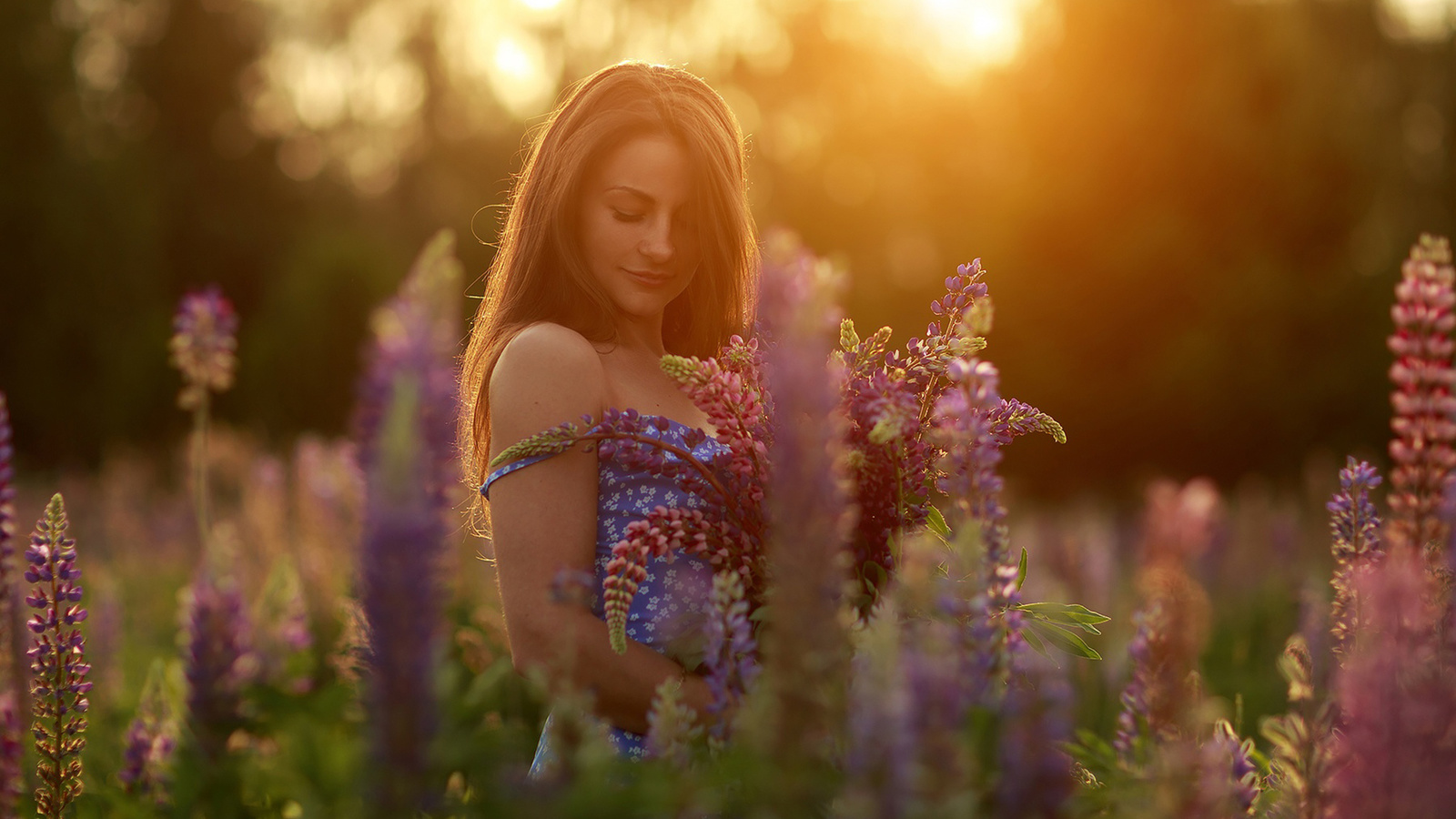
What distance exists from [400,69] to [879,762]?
26258 millimetres

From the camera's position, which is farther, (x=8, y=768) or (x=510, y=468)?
(x=510, y=468)

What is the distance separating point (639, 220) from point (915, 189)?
47.2 ft

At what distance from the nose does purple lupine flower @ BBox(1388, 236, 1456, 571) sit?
68.8 inches

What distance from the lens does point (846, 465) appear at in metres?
1.90

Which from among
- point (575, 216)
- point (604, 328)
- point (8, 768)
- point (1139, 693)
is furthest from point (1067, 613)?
point (8, 768)

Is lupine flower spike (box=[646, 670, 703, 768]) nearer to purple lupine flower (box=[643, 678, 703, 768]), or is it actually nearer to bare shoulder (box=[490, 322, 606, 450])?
purple lupine flower (box=[643, 678, 703, 768])

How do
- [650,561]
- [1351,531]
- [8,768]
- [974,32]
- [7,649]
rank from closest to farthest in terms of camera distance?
[8,768] < [1351,531] < [7,649] < [650,561] < [974,32]

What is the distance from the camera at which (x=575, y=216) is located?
3188 mm

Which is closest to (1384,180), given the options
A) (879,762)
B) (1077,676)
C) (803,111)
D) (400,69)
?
(803,111)

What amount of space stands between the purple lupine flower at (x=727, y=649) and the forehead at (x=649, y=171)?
157 centimetres

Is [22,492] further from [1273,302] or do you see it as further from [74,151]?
[1273,302]

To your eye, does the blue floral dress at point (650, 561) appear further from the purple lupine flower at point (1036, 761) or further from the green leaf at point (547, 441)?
the purple lupine flower at point (1036, 761)

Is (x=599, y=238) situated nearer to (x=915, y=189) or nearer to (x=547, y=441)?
(x=547, y=441)

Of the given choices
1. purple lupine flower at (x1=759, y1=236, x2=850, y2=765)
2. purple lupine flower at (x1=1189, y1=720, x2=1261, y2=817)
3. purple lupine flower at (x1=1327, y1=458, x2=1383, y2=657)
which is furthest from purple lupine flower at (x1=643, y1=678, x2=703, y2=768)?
purple lupine flower at (x1=1327, y1=458, x2=1383, y2=657)
